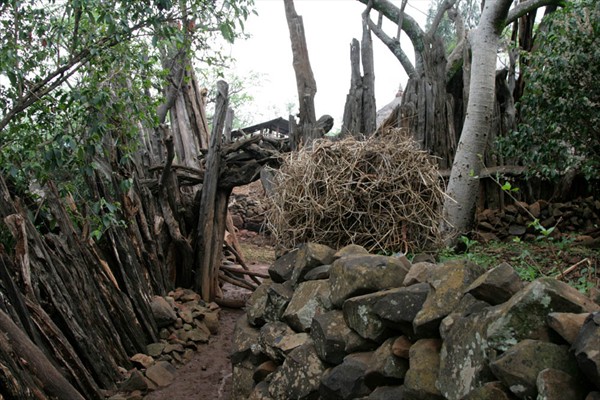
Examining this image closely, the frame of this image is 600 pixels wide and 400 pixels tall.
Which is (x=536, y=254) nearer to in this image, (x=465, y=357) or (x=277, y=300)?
(x=277, y=300)

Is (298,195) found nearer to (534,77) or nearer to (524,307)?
(524,307)

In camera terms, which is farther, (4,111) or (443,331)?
(4,111)

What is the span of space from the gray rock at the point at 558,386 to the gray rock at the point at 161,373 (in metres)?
4.16

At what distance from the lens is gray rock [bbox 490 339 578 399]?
5.96ft

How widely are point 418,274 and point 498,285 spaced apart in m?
0.74

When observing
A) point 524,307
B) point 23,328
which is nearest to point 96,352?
point 23,328

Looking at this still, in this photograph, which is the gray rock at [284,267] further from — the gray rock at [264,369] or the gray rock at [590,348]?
the gray rock at [590,348]

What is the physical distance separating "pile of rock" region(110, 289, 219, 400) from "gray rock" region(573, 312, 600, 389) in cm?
380

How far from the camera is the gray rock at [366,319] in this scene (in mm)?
2891

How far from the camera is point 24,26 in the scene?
14.4 feet

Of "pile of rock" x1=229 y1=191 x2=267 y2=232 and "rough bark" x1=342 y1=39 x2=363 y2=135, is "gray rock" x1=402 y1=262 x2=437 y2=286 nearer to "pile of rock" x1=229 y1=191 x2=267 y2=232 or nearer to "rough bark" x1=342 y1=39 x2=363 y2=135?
"rough bark" x1=342 y1=39 x2=363 y2=135

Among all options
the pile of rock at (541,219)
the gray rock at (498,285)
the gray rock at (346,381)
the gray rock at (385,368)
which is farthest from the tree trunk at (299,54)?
the gray rock at (498,285)

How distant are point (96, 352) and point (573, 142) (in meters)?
4.67

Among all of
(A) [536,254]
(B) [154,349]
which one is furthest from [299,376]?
(A) [536,254]
